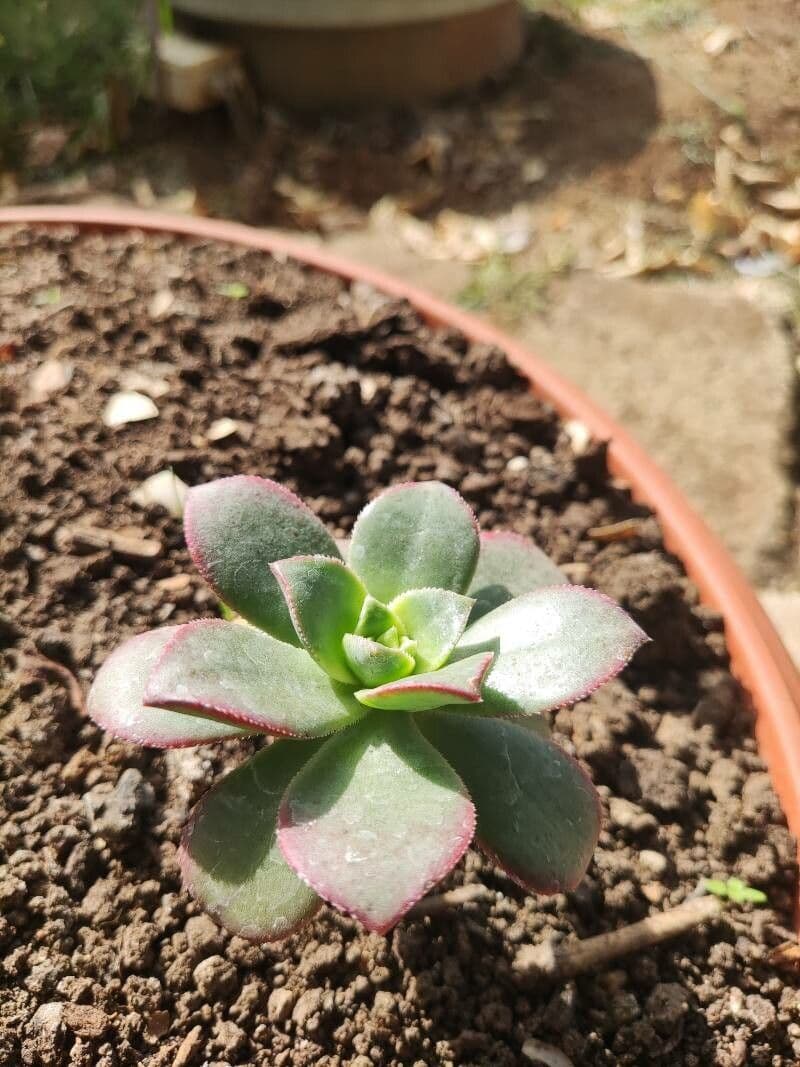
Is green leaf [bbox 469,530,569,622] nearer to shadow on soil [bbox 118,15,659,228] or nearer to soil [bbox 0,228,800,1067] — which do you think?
soil [bbox 0,228,800,1067]

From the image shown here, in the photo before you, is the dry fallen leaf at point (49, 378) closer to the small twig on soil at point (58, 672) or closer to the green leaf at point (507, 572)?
the small twig on soil at point (58, 672)

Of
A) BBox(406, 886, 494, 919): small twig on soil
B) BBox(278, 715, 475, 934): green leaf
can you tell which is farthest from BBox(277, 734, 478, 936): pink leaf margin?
BBox(406, 886, 494, 919): small twig on soil

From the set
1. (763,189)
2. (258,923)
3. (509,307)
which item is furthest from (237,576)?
(763,189)

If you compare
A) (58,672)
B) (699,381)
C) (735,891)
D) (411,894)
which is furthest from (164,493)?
(699,381)

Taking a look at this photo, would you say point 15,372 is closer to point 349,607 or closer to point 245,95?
point 349,607

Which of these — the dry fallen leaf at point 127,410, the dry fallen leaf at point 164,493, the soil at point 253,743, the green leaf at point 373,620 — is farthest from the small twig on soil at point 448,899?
the dry fallen leaf at point 127,410

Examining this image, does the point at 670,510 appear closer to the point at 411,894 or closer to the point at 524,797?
the point at 524,797
